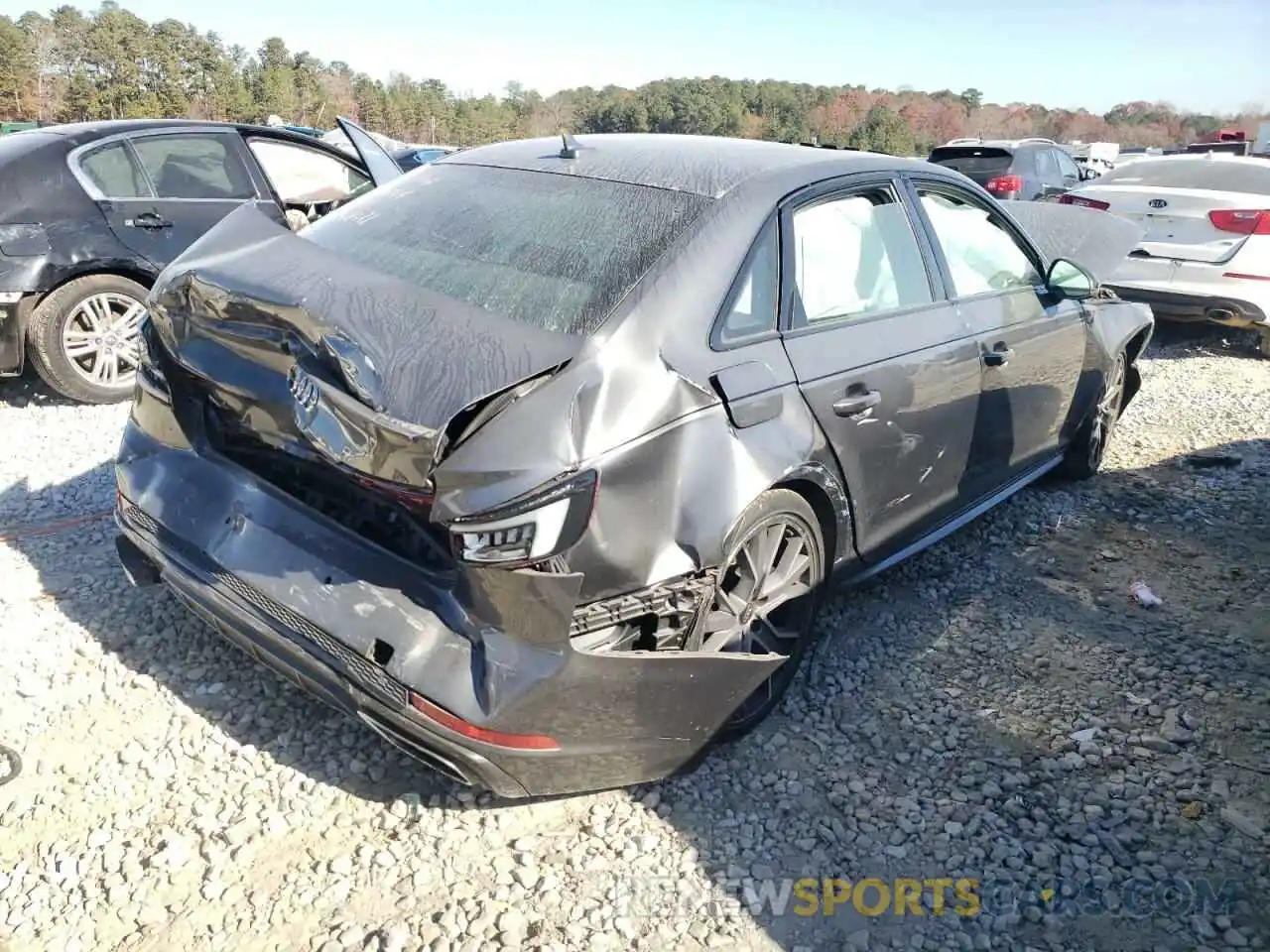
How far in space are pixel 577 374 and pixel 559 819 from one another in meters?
1.17

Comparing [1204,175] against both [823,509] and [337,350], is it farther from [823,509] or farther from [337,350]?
[337,350]

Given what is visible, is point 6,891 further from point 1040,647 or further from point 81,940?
point 1040,647

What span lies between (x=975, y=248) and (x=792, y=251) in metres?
1.27

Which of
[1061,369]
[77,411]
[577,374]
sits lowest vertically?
[77,411]

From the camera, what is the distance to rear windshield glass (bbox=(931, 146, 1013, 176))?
12086 millimetres

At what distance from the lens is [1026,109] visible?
55.3 metres

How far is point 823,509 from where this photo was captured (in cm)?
287

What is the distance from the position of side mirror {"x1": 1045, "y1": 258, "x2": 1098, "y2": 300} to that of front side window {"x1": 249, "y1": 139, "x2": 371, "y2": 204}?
4.67 metres

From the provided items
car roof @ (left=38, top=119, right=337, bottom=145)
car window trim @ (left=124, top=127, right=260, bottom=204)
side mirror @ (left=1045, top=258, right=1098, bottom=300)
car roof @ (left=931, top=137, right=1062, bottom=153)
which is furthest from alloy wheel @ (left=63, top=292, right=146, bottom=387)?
car roof @ (left=931, top=137, right=1062, bottom=153)

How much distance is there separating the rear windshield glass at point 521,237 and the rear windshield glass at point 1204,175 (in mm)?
6617

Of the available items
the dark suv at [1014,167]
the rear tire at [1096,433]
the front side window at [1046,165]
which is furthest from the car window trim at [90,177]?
the front side window at [1046,165]

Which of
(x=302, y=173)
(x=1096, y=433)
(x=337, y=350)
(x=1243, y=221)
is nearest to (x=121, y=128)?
(x=302, y=173)

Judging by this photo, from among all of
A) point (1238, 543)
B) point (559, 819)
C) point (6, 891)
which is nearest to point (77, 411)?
point (6, 891)

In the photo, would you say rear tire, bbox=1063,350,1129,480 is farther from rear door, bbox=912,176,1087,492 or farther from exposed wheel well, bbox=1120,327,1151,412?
rear door, bbox=912,176,1087,492
